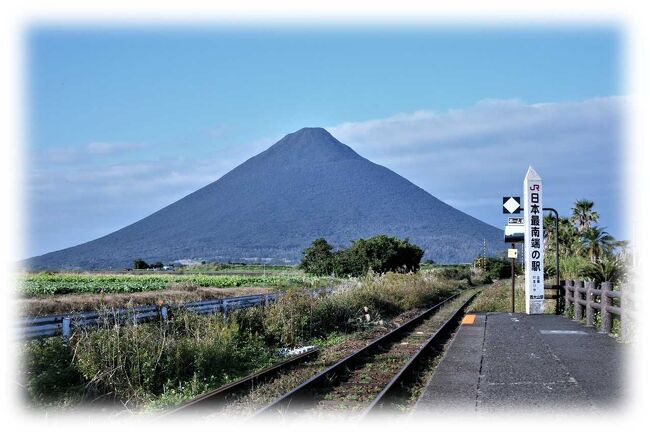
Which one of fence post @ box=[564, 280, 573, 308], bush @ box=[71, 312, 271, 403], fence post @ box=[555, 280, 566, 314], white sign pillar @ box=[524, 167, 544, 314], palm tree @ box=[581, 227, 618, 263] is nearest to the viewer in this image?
bush @ box=[71, 312, 271, 403]

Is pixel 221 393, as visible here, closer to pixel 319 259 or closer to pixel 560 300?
pixel 560 300

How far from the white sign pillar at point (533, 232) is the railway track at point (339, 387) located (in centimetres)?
721

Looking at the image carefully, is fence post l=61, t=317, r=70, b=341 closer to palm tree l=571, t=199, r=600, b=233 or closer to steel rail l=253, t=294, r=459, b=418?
steel rail l=253, t=294, r=459, b=418

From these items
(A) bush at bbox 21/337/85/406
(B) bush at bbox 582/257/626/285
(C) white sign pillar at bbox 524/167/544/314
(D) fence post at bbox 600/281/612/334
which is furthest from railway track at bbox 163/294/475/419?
(B) bush at bbox 582/257/626/285

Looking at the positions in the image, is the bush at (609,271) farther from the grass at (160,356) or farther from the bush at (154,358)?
the bush at (154,358)

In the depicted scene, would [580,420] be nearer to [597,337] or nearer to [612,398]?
[612,398]

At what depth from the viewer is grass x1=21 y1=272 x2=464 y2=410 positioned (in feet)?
30.7

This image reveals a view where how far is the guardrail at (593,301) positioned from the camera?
1427 centimetres

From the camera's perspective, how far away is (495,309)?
24828mm

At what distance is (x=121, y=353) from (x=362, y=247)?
47.0 metres

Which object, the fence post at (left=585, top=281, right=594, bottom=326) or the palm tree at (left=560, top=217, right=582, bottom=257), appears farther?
the palm tree at (left=560, top=217, right=582, bottom=257)

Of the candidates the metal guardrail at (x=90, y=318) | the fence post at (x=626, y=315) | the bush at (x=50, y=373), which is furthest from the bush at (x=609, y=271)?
the bush at (x=50, y=373)

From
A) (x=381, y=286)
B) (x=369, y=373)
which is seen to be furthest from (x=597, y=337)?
(x=381, y=286)

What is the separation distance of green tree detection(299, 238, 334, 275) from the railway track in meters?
47.6
